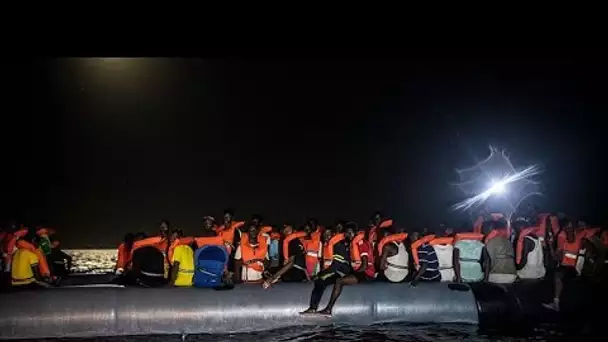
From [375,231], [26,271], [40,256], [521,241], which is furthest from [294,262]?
[26,271]

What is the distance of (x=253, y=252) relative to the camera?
341 inches

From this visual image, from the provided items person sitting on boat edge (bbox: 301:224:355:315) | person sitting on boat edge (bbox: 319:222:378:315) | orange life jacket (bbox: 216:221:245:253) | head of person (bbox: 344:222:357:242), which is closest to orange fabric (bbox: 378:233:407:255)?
person sitting on boat edge (bbox: 319:222:378:315)

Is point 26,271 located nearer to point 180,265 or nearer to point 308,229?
point 180,265

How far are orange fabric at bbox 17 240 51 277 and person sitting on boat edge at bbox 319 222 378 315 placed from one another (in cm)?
371

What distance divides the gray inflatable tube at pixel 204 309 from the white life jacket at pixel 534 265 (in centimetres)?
114

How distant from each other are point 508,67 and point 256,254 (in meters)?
10.5

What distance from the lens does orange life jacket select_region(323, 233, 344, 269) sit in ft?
27.9

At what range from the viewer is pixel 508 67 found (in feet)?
53.9

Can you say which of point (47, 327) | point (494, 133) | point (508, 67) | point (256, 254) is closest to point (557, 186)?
point (494, 133)

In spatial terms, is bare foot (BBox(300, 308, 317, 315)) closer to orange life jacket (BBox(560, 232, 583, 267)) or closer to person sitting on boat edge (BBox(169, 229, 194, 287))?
person sitting on boat edge (BBox(169, 229, 194, 287))

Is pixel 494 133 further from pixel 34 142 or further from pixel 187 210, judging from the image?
pixel 34 142

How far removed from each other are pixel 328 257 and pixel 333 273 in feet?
0.89

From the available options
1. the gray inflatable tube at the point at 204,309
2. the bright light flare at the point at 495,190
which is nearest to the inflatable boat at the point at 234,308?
the gray inflatable tube at the point at 204,309

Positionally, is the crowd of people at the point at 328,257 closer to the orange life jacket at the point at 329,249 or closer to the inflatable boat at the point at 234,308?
the orange life jacket at the point at 329,249
